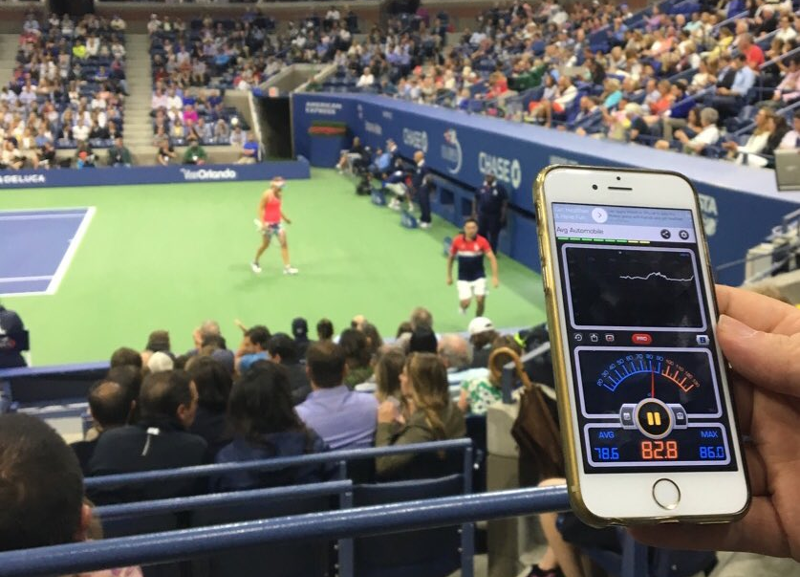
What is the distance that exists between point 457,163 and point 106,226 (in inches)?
318

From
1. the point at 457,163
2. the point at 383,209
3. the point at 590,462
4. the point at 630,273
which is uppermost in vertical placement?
the point at 630,273

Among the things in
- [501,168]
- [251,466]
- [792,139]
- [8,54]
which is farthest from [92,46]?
[251,466]

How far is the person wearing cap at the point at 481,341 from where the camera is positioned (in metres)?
7.28

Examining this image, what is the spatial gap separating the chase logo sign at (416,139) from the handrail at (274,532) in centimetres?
1766

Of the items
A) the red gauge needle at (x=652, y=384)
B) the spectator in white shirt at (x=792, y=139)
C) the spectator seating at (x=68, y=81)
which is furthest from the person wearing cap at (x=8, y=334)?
the spectator seating at (x=68, y=81)

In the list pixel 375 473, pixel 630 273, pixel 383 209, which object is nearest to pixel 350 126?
pixel 383 209

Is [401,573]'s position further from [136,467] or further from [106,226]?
[106,226]

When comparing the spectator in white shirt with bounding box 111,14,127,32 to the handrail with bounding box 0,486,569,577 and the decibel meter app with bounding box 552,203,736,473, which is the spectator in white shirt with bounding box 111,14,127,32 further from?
the decibel meter app with bounding box 552,203,736,473

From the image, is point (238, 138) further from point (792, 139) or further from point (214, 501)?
point (214, 501)

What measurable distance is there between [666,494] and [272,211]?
12.4 metres

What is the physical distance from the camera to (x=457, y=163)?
16875 millimetres

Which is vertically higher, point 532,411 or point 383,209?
point 532,411

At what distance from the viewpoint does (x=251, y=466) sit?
351cm

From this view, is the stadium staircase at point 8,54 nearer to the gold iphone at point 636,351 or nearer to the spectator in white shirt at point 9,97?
the spectator in white shirt at point 9,97
